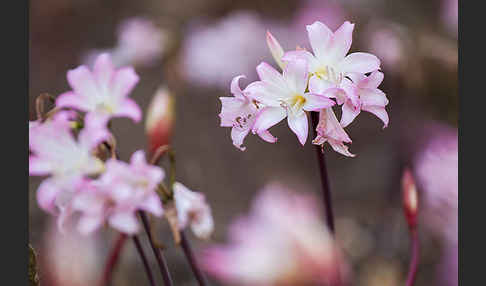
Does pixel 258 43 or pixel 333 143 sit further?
pixel 258 43

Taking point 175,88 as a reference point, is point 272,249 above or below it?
below

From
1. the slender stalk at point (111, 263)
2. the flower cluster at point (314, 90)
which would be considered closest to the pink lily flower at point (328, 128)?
the flower cluster at point (314, 90)

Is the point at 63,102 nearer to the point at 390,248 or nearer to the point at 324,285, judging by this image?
the point at 324,285

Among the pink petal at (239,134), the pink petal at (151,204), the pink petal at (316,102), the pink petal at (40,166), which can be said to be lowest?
the pink petal at (151,204)

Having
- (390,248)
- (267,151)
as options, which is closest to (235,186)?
(267,151)

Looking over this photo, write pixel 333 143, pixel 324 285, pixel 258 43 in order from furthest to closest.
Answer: pixel 258 43, pixel 324 285, pixel 333 143

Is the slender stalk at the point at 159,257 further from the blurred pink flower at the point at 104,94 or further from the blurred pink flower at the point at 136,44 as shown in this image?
the blurred pink flower at the point at 136,44

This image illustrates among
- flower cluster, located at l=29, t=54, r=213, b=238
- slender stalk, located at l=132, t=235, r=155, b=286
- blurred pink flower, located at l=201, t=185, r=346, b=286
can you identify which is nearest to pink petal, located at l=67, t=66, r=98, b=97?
flower cluster, located at l=29, t=54, r=213, b=238
